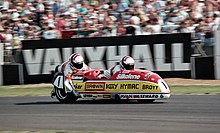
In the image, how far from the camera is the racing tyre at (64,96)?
14609mm

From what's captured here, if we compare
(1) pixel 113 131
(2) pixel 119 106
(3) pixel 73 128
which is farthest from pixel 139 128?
(2) pixel 119 106

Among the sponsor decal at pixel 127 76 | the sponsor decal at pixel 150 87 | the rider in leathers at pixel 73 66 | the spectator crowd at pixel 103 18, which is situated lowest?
the sponsor decal at pixel 150 87

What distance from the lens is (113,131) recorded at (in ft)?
30.8

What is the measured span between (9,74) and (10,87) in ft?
2.42

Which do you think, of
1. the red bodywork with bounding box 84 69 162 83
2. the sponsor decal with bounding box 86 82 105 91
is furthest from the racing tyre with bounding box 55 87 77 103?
the red bodywork with bounding box 84 69 162 83

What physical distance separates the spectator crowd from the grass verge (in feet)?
5.64

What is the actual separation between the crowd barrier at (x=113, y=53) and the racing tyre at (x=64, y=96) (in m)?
A: 6.09

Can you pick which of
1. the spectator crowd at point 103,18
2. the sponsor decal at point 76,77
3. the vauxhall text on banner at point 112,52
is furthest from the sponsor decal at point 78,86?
the vauxhall text on banner at point 112,52

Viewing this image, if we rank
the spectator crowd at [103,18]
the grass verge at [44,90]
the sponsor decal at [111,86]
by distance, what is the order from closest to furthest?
1. the sponsor decal at [111,86]
2. the grass verge at [44,90]
3. the spectator crowd at [103,18]

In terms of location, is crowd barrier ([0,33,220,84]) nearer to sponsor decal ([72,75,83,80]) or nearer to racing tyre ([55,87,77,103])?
racing tyre ([55,87,77,103])

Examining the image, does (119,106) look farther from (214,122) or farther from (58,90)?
(214,122)

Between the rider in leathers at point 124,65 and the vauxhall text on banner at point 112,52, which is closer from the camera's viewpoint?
the rider in leathers at point 124,65

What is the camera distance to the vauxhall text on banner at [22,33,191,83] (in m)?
20.1

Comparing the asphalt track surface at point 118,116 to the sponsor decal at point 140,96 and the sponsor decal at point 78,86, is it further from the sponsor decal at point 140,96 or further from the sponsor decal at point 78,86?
the sponsor decal at point 78,86
